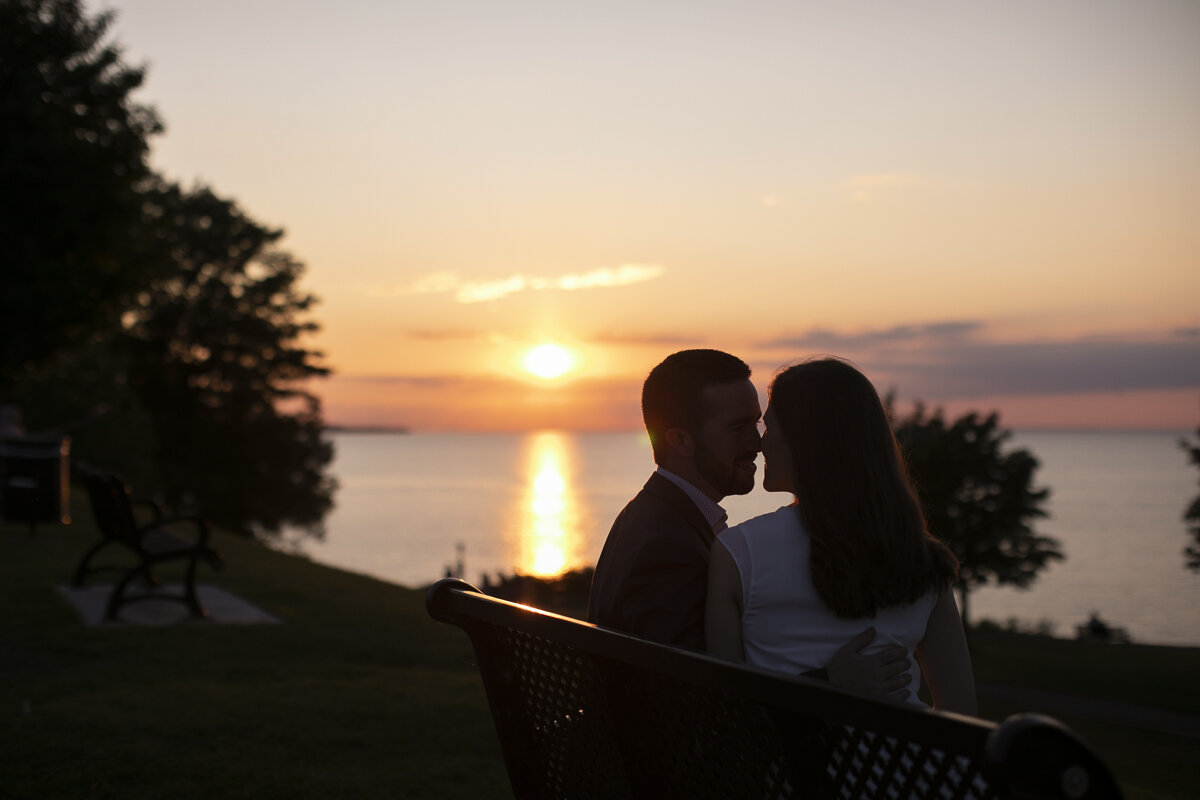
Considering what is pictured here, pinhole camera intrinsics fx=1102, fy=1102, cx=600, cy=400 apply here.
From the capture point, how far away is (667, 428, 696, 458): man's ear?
288 cm

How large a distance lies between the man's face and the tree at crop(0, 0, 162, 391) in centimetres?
2057

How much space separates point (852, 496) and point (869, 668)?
0.36m

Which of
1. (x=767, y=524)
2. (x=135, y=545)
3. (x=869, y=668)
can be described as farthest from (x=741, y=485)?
(x=135, y=545)

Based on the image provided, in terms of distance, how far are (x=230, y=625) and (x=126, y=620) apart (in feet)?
2.95

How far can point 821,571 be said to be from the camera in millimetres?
2262

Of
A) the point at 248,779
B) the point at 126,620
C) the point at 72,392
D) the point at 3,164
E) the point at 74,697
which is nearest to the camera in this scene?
the point at 248,779

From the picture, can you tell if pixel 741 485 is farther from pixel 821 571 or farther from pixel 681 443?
pixel 821 571

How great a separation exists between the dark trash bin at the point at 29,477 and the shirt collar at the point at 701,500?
703 inches

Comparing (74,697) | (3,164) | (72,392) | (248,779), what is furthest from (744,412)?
(72,392)

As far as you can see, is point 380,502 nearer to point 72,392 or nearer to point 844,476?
point 72,392

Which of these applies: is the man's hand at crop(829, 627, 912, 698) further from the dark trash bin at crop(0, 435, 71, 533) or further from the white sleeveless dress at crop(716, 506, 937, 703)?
the dark trash bin at crop(0, 435, 71, 533)

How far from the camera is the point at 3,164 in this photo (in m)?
19.8

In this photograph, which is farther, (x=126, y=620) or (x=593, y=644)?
(x=126, y=620)

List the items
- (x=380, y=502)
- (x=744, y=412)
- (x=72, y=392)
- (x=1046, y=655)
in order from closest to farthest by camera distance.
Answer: (x=744, y=412) → (x=1046, y=655) → (x=72, y=392) → (x=380, y=502)
